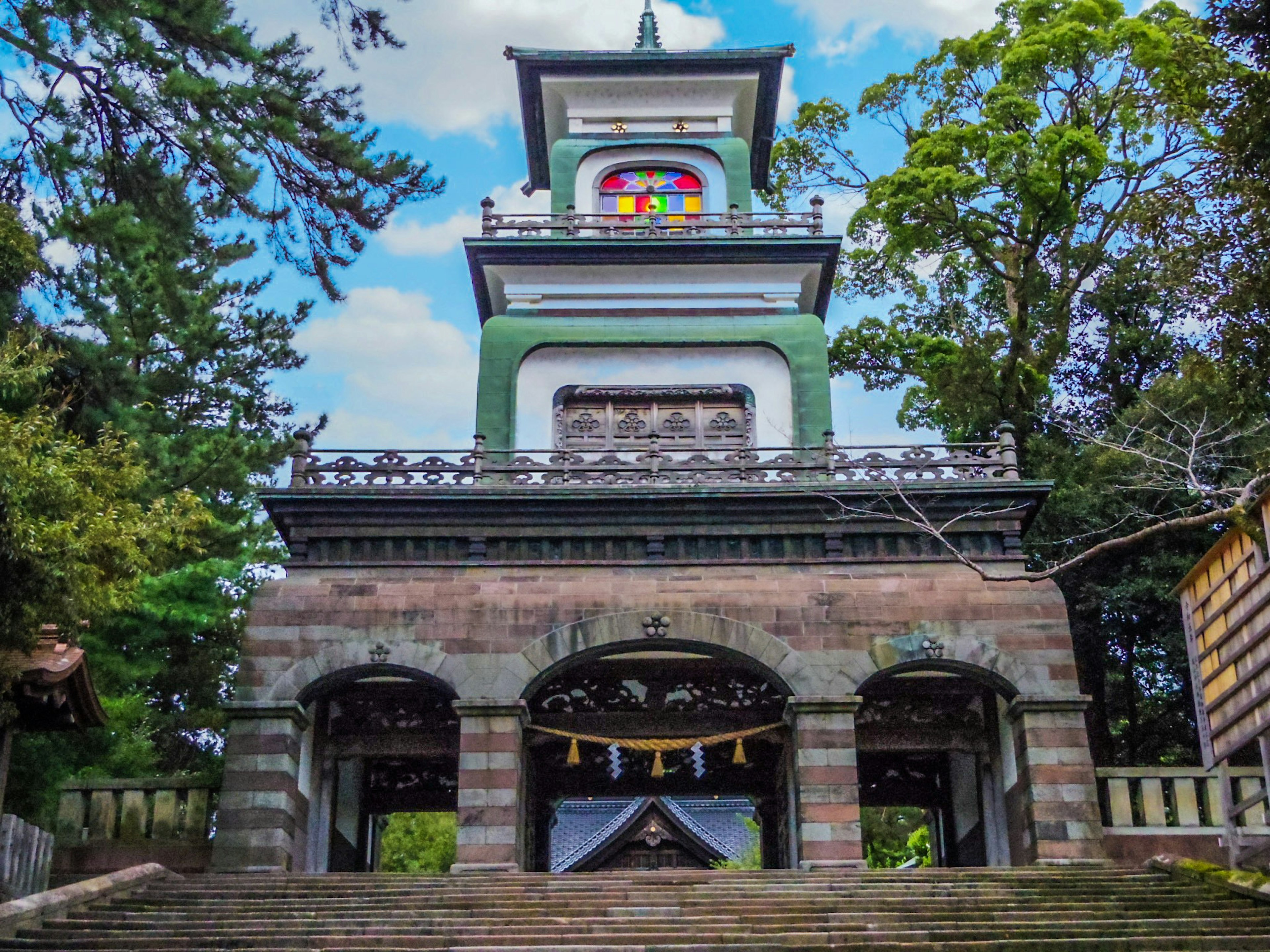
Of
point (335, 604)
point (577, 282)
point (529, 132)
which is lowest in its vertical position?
point (335, 604)

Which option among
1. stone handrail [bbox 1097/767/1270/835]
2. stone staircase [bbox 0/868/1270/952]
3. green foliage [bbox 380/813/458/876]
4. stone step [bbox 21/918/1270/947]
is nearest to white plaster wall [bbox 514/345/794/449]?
stone handrail [bbox 1097/767/1270/835]

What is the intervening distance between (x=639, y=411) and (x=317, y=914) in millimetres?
10674

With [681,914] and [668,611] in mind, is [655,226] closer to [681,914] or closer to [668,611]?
[668,611]

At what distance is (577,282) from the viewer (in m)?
23.2

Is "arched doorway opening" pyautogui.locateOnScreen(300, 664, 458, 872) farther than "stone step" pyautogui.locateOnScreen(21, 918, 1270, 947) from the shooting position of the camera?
Yes

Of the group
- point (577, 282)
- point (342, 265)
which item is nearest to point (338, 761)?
point (577, 282)

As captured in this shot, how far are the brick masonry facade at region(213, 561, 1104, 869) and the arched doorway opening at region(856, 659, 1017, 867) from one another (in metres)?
0.55

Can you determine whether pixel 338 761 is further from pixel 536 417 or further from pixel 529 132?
pixel 529 132

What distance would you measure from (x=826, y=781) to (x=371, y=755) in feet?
22.7

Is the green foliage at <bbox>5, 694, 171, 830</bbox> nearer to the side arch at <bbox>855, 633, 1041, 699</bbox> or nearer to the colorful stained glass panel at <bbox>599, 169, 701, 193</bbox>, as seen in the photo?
the side arch at <bbox>855, 633, 1041, 699</bbox>

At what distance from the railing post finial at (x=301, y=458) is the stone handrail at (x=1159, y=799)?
439 inches

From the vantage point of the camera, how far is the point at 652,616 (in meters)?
18.1

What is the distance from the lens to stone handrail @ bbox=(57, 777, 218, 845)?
1752 centimetres

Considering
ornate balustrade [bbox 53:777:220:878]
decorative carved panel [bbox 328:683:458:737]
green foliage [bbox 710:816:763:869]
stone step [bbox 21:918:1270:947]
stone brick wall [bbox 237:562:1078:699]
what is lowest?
stone step [bbox 21:918:1270:947]
